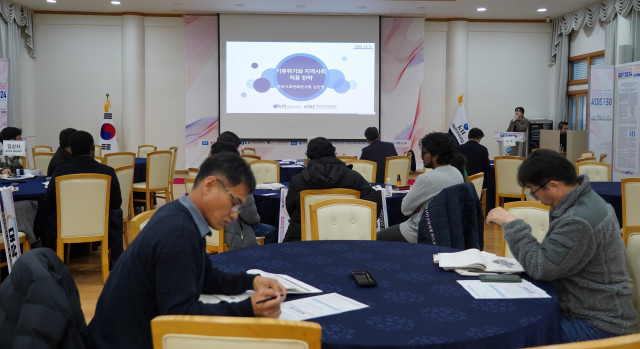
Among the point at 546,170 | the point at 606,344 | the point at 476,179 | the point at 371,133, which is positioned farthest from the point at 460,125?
the point at 606,344

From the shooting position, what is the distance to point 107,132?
12.6 m

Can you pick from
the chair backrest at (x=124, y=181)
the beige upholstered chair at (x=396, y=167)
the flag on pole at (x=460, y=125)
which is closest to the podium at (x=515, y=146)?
the flag on pole at (x=460, y=125)

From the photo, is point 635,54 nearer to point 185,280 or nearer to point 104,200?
point 104,200

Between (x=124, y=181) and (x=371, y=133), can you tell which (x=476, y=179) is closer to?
(x=371, y=133)

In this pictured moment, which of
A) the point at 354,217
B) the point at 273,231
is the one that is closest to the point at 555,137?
the point at 273,231

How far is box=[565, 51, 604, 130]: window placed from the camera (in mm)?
12500

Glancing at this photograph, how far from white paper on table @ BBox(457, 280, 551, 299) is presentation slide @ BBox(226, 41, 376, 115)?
10.6 m

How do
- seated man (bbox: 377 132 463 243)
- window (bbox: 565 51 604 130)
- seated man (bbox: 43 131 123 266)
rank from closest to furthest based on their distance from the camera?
seated man (bbox: 377 132 463 243)
seated man (bbox: 43 131 123 266)
window (bbox: 565 51 604 130)

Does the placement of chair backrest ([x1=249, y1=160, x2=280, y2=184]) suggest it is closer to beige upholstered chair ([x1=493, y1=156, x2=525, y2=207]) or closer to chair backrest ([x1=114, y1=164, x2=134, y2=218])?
chair backrest ([x1=114, y1=164, x2=134, y2=218])

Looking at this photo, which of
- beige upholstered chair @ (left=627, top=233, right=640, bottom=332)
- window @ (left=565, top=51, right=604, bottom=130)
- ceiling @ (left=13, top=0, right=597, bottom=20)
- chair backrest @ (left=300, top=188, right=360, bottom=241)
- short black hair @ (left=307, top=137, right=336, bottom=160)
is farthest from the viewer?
window @ (left=565, top=51, right=604, bottom=130)

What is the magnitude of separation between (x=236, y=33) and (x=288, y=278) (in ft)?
35.7

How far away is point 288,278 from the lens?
7.99 feet

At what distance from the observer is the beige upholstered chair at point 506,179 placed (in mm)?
8172

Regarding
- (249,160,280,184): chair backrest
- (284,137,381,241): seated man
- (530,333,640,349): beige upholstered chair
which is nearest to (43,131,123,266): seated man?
(284,137,381,241): seated man
